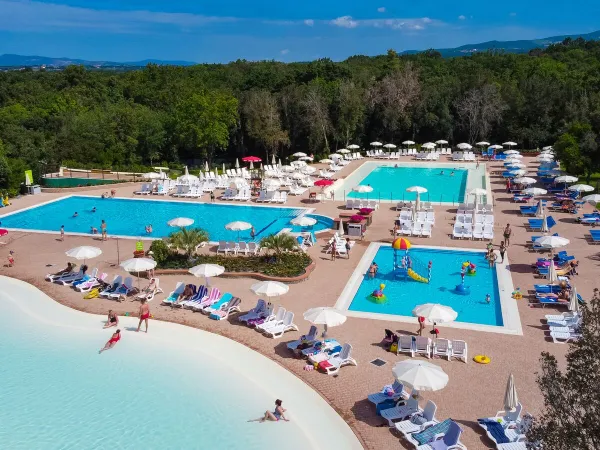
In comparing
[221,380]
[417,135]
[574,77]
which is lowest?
[221,380]

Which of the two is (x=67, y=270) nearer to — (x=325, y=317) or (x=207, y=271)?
(x=207, y=271)

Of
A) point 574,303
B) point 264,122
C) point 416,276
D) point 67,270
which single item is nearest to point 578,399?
point 574,303

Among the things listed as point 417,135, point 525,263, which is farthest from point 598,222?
point 417,135

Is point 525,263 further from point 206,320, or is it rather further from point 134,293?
point 134,293

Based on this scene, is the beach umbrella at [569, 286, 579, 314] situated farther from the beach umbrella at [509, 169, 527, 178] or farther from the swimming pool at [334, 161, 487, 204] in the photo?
the beach umbrella at [509, 169, 527, 178]

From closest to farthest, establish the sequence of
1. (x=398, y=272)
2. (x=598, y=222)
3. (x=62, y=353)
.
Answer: (x=62, y=353)
(x=398, y=272)
(x=598, y=222)

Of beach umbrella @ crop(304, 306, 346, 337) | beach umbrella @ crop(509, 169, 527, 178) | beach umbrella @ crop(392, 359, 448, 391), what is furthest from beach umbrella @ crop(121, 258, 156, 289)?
beach umbrella @ crop(509, 169, 527, 178)

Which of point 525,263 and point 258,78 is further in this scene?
point 258,78
